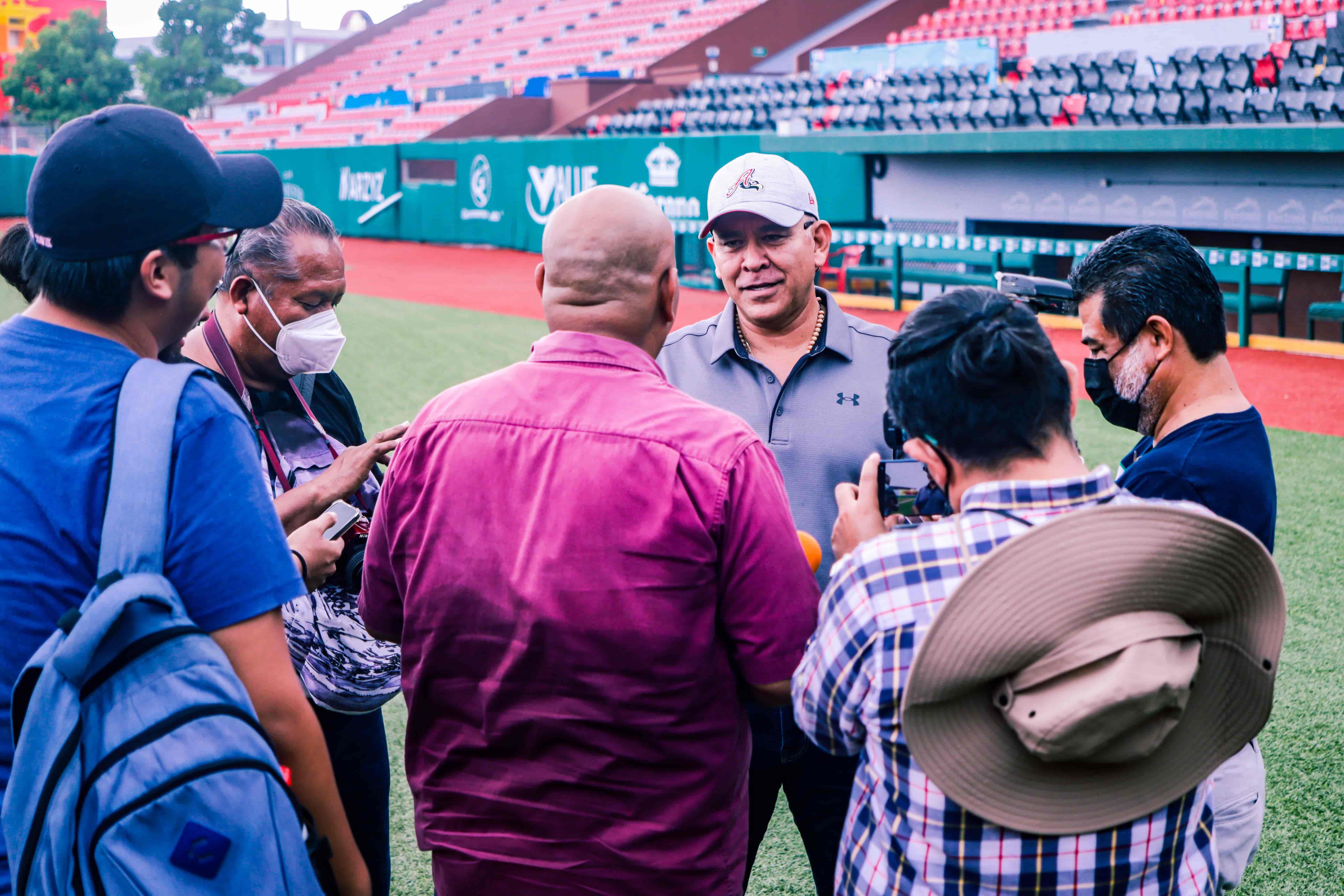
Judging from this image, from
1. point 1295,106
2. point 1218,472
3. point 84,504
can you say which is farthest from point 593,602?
point 1295,106

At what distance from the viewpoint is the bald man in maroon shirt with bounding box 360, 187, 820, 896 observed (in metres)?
1.71

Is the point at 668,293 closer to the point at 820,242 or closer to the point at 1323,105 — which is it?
the point at 820,242

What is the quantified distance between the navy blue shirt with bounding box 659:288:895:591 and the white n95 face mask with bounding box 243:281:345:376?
2.67ft

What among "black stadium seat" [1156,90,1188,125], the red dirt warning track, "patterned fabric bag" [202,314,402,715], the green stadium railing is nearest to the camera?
"patterned fabric bag" [202,314,402,715]

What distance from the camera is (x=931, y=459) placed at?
5.32 feet

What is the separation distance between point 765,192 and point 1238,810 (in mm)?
1663

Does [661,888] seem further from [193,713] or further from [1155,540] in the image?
[1155,540]

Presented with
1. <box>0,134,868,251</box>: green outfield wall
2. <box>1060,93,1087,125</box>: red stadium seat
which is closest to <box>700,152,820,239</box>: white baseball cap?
<box>1060,93,1087,125</box>: red stadium seat

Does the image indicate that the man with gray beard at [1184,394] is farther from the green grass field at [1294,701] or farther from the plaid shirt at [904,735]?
the green grass field at [1294,701]

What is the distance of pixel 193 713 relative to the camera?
1.39 meters

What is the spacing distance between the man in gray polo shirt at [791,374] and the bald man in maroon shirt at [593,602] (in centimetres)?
63

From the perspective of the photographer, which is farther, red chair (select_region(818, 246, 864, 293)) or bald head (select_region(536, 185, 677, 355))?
red chair (select_region(818, 246, 864, 293))

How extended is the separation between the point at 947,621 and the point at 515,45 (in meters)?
38.4

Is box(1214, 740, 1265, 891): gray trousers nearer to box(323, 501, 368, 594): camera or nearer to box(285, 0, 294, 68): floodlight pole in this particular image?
box(323, 501, 368, 594): camera
